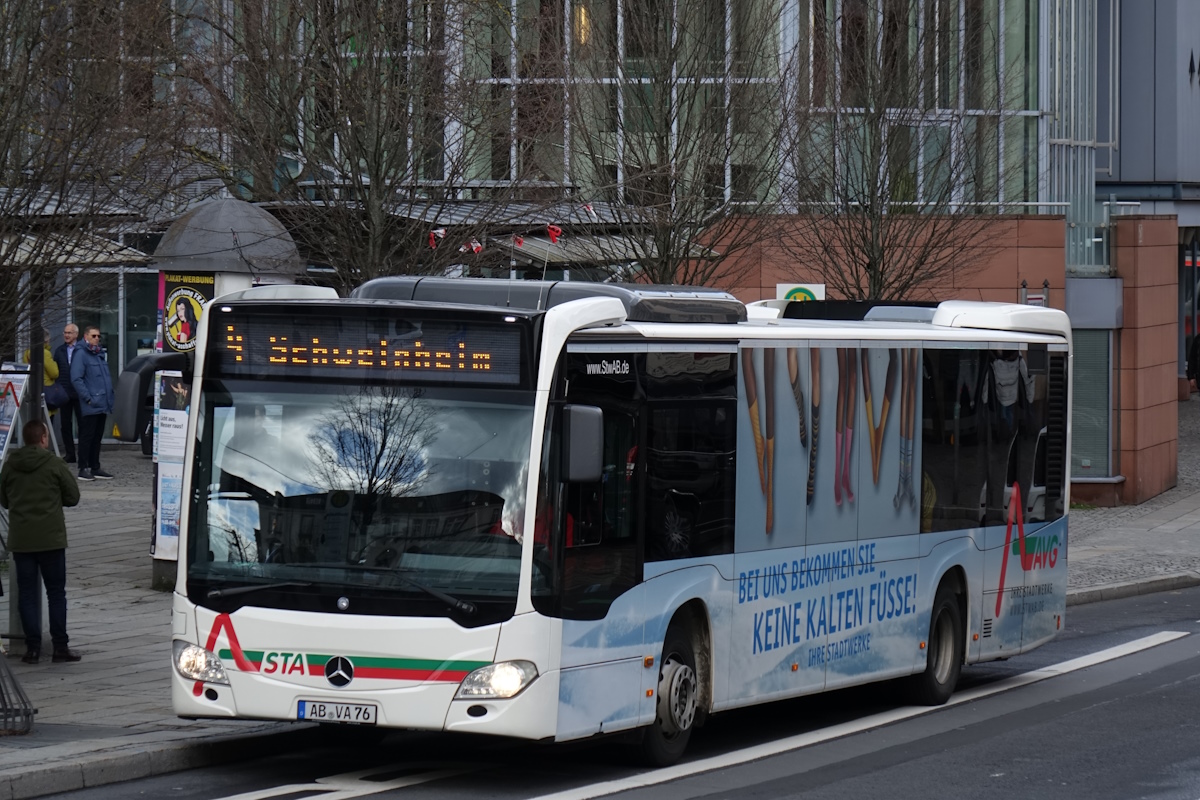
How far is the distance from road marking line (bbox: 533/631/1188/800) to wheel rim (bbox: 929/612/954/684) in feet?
0.76

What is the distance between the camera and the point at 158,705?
11.5 meters

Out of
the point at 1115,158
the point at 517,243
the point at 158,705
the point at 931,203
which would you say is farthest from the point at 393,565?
the point at 1115,158

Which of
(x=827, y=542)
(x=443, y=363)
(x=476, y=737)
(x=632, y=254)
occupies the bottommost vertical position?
(x=476, y=737)

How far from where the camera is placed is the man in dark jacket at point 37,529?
13.1 metres

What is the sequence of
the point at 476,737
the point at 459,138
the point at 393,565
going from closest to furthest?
the point at 393,565, the point at 476,737, the point at 459,138

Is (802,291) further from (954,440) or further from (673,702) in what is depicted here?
(673,702)

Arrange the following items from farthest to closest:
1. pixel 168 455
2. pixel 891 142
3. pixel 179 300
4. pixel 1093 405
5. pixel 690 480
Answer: pixel 1093 405
pixel 891 142
pixel 168 455
pixel 179 300
pixel 690 480

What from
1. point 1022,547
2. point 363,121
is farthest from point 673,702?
point 363,121

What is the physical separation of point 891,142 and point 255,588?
1481cm

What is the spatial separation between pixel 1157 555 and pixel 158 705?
621 inches

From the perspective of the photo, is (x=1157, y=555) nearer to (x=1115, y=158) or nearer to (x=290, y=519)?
(x=290, y=519)

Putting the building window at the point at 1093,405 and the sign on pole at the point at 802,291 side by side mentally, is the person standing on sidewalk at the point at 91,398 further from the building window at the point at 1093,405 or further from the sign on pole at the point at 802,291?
the building window at the point at 1093,405

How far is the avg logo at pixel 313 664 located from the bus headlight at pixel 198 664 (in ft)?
0.12

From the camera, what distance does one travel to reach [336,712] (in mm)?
9148
